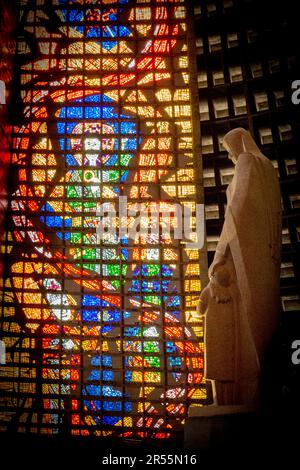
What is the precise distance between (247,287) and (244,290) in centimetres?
3

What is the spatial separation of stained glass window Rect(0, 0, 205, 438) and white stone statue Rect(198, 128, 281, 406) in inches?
109

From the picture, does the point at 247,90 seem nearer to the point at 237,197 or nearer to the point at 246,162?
the point at 246,162

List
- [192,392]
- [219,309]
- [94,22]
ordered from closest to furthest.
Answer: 1. [219,309]
2. [192,392]
3. [94,22]

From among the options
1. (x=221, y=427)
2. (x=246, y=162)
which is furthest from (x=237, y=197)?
(x=221, y=427)

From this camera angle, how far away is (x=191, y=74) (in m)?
6.93

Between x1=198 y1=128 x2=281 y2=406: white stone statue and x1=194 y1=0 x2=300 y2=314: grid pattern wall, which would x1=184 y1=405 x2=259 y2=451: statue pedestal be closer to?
x1=198 y1=128 x2=281 y2=406: white stone statue

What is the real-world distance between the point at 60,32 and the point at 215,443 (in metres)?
6.20

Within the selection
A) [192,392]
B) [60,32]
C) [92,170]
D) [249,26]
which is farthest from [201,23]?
[192,392]

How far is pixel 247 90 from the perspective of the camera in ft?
21.8

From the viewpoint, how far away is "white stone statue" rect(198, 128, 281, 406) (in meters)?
3.09

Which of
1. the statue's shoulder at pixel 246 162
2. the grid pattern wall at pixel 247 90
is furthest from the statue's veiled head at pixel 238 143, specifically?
the grid pattern wall at pixel 247 90

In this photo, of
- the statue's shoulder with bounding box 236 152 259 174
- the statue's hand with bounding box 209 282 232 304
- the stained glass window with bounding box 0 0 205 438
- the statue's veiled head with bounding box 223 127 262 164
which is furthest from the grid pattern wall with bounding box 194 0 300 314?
the statue's hand with bounding box 209 282 232 304
